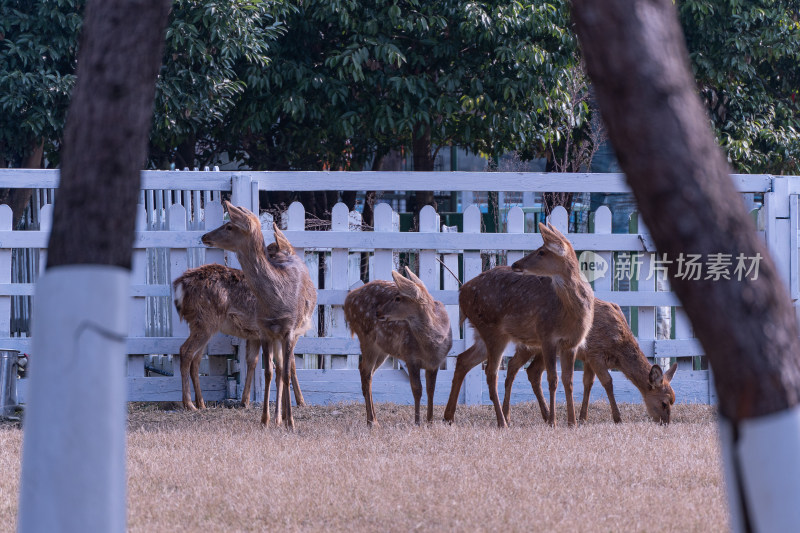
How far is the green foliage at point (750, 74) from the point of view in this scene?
12.8 meters

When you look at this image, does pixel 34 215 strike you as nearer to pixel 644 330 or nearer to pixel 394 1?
pixel 394 1

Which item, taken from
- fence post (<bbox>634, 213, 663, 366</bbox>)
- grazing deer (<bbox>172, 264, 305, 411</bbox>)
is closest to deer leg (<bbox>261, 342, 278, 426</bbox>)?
grazing deer (<bbox>172, 264, 305, 411</bbox>)

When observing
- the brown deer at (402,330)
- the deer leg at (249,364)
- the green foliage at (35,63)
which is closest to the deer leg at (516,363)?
the brown deer at (402,330)

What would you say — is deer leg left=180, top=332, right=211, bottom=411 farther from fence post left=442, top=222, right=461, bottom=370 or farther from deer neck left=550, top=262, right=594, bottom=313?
deer neck left=550, top=262, right=594, bottom=313

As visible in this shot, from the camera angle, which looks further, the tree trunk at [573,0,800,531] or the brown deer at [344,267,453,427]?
the brown deer at [344,267,453,427]

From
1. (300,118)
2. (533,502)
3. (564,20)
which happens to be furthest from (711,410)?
(300,118)

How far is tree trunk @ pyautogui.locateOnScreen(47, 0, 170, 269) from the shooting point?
2760 millimetres

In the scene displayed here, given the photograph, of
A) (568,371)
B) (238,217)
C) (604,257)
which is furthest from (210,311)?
(604,257)

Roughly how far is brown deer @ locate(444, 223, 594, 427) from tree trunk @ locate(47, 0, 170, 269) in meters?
4.69

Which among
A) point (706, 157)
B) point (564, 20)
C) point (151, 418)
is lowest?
point (151, 418)

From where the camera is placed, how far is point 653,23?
2.54 meters

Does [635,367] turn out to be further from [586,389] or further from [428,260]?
[428,260]

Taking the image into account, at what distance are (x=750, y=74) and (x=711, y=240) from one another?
39.6 ft

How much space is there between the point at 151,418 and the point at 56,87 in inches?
204
